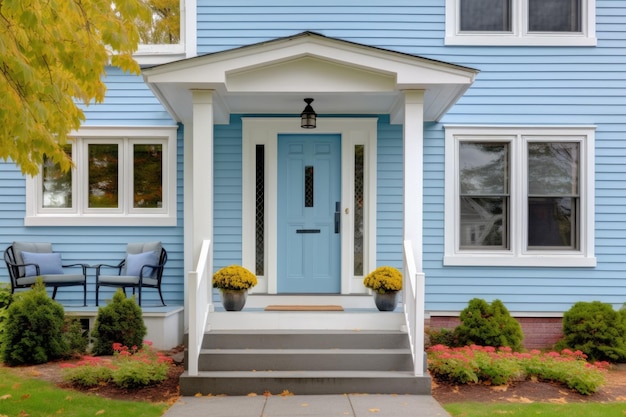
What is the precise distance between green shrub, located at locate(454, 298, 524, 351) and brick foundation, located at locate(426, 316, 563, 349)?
1.11 meters

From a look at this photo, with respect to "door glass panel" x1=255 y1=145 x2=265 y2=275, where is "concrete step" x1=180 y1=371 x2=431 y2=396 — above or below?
below

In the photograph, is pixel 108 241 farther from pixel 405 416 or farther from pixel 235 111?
pixel 405 416

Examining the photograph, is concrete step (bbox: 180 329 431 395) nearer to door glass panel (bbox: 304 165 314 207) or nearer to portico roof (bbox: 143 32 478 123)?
door glass panel (bbox: 304 165 314 207)

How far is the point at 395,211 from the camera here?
9.30 meters

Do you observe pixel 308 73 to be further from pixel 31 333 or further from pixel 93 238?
pixel 31 333

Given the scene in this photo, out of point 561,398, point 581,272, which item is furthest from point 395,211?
point 561,398

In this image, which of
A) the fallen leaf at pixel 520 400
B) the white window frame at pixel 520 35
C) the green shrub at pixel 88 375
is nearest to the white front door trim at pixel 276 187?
the white window frame at pixel 520 35

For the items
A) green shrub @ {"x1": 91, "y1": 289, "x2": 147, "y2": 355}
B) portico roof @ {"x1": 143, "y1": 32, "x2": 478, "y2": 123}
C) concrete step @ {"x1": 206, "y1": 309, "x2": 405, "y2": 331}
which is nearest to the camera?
portico roof @ {"x1": 143, "y1": 32, "x2": 478, "y2": 123}

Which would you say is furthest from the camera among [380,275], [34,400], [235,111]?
[235,111]

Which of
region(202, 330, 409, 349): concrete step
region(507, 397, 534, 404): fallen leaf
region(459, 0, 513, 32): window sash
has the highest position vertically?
region(459, 0, 513, 32): window sash

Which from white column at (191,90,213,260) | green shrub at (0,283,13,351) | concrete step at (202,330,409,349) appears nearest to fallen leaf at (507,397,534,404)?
concrete step at (202,330,409,349)

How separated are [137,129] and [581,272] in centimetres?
670

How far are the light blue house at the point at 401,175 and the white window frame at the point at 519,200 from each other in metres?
0.02

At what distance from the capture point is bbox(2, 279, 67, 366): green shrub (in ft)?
25.4
